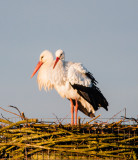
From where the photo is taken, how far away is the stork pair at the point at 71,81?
5566 mm

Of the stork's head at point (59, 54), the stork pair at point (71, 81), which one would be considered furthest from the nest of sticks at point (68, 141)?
the stork's head at point (59, 54)

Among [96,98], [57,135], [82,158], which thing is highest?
[96,98]

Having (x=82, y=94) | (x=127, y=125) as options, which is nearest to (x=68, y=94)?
(x=82, y=94)

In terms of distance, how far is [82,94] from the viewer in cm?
563

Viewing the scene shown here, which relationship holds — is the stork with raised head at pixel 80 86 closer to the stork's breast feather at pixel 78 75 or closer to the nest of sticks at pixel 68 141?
the stork's breast feather at pixel 78 75

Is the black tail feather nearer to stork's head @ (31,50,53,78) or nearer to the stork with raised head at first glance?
the stork with raised head

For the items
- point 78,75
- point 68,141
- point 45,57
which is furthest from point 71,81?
point 68,141

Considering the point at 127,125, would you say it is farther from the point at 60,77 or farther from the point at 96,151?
the point at 60,77

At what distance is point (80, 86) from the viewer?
559 cm

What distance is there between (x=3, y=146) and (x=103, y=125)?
103 cm

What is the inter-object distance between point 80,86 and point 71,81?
16cm

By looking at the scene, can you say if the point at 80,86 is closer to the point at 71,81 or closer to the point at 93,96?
the point at 71,81

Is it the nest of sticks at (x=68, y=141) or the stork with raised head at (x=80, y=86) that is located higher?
the stork with raised head at (x=80, y=86)

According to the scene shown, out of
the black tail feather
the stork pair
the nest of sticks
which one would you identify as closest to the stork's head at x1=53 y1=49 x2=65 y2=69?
the stork pair
